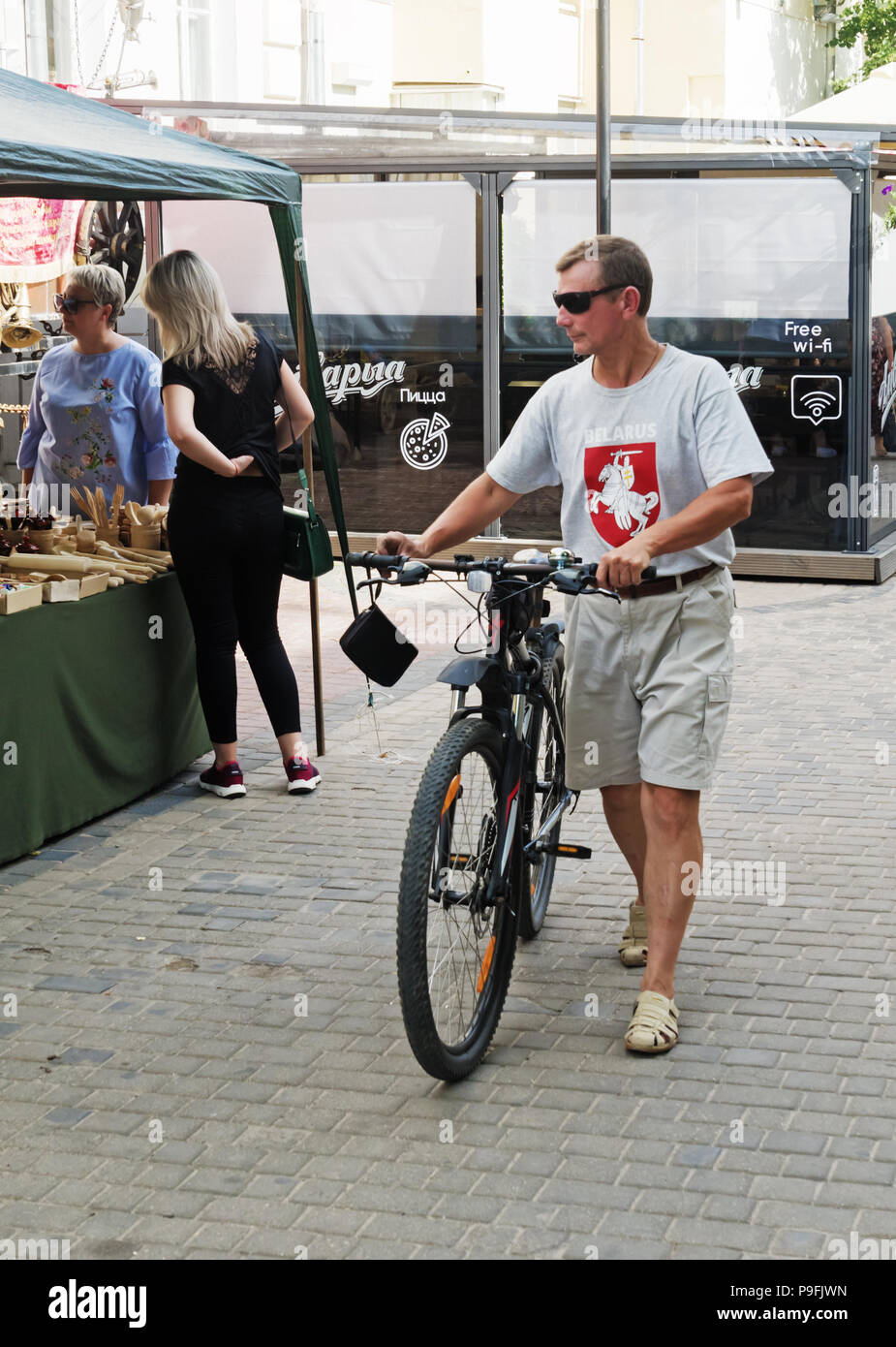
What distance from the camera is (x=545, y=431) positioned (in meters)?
4.54

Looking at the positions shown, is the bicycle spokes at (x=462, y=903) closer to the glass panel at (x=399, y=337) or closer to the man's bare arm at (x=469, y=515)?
the man's bare arm at (x=469, y=515)

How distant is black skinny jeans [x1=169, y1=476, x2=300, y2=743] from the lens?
6445 mm

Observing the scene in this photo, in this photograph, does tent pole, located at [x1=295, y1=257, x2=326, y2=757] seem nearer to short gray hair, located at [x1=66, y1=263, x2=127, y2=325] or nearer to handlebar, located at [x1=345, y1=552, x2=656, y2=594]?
short gray hair, located at [x1=66, y1=263, x2=127, y2=325]

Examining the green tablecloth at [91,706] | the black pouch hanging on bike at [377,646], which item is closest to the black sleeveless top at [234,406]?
the green tablecloth at [91,706]

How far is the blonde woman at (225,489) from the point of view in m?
6.30

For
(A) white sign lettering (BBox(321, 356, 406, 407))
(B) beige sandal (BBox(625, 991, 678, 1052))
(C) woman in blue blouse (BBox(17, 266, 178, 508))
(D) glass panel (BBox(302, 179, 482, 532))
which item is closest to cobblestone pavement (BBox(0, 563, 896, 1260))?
(B) beige sandal (BBox(625, 991, 678, 1052))

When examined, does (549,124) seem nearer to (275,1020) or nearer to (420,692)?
(420,692)

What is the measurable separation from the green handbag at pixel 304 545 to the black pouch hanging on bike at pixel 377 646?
223cm

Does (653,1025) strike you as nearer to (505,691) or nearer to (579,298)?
(505,691)
